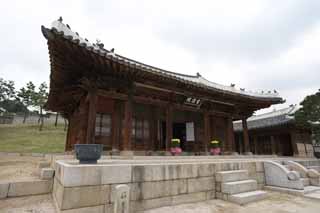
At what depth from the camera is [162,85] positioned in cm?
837

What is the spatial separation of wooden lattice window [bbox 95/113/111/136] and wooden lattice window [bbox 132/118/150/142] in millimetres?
1208

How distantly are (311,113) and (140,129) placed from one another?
10.4m

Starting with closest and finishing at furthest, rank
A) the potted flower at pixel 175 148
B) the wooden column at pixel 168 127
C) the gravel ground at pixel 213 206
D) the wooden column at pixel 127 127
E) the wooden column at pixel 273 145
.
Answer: the gravel ground at pixel 213 206
the wooden column at pixel 127 127
the potted flower at pixel 175 148
the wooden column at pixel 168 127
the wooden column at pixel 273 145

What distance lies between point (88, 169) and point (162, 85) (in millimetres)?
5748

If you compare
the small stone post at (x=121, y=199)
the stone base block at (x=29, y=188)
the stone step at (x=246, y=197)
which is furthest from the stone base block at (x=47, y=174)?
the stone step at (x=246, y=197)

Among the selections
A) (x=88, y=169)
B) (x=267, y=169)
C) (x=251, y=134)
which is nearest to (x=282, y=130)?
(x=251, y=134)


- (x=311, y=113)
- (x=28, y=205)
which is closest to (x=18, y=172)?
(x=28, y=205)

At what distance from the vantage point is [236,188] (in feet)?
15.0

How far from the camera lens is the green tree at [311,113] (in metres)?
11.2

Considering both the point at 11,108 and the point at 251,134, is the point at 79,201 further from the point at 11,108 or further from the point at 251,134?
the point at 11,108

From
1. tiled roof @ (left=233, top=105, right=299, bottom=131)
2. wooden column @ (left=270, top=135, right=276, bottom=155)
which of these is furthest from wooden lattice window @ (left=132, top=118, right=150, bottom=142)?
wooden column @ (left=270, top=135, right=276, bottom=155)

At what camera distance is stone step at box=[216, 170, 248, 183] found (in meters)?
4.64

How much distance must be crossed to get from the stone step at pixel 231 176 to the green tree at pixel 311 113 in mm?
9175

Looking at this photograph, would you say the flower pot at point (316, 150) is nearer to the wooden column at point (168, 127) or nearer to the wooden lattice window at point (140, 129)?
the wooden column at point (168, 127)
